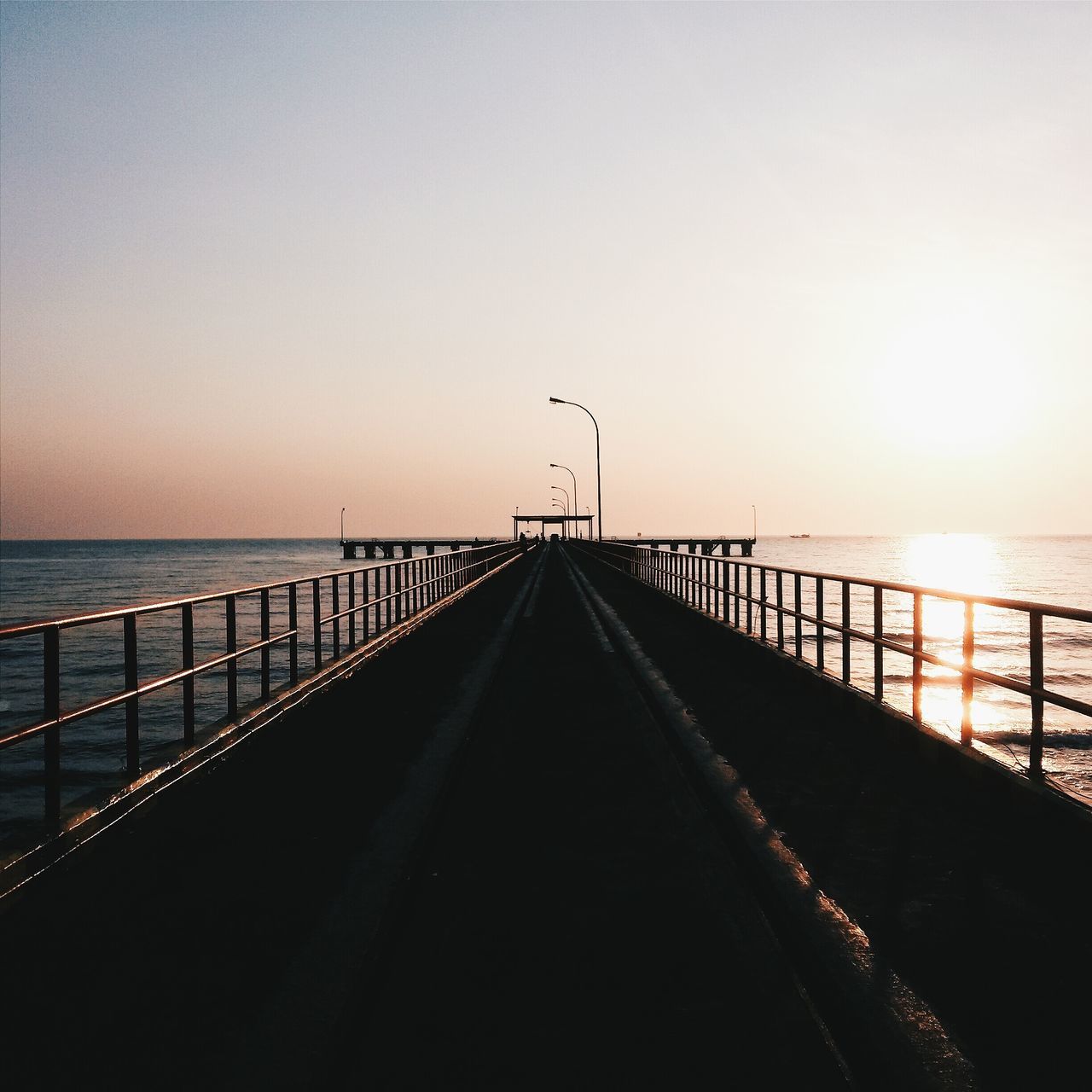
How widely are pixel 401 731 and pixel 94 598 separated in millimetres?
63252

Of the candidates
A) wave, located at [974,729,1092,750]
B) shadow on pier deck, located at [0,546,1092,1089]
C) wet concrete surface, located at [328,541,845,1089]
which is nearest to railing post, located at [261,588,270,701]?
Result: shadow on pier deck, located at [0,546,1092,1089]

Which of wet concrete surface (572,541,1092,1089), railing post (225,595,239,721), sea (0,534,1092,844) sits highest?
railing post (225,595,239,721)

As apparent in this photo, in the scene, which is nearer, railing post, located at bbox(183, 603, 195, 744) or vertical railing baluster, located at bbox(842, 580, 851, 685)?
railing post, located at bbox(183, 603, 195, 744)

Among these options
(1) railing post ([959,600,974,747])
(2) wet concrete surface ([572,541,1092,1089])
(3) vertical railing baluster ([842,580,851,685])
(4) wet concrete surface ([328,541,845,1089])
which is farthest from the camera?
(3) vertical railing baluster ([842,580,851,685])

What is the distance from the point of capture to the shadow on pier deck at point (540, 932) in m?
3.43

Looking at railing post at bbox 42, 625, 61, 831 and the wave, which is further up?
railing post at bbox 42, 625, 61, 831

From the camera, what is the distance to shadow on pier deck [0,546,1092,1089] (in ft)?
11.3

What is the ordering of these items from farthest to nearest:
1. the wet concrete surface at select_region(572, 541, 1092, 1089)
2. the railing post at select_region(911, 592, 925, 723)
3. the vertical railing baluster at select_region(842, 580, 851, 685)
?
the vertical railing baluster at select_region(842, 580, 851, 685), the railing post at select_region(911, 592, 925, 723), the wet concrete surface at select_region(572, 541, 1092, 1089)

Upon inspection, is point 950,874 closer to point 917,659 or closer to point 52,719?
point 917,659

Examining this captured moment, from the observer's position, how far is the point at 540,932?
4531 mm

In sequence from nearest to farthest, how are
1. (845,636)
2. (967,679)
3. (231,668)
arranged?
(967,679)
(231,668)
(845,636)

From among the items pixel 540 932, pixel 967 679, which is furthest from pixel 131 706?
pixel 967 679

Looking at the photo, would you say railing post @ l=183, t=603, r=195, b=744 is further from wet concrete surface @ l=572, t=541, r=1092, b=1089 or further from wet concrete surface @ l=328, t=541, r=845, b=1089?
wet concrete surface @ l=572, t=541, r=1092, b=1089

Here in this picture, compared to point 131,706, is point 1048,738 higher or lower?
lower
